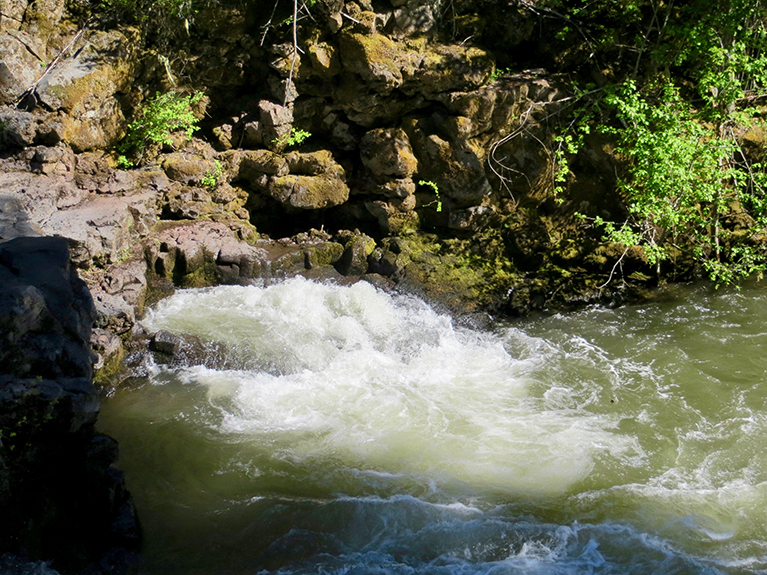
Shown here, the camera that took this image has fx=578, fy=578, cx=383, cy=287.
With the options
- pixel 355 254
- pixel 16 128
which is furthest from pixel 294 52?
pixel 16 128

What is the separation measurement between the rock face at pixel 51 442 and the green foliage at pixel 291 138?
5439 millimetres

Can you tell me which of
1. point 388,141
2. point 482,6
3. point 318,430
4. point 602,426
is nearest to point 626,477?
point 602,426

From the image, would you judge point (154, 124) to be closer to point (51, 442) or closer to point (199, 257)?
point (199, 257)

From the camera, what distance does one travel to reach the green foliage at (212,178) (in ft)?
29.3

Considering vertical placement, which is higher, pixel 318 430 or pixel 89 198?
pixel 89 198

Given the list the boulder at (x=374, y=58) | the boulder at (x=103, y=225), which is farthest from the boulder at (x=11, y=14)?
the boulder at (x=374, y=58)

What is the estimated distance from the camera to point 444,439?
17.7 feet

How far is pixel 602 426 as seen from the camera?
557 centimetres

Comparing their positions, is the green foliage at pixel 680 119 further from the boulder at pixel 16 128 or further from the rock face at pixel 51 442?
the boulder at pixel 16 128

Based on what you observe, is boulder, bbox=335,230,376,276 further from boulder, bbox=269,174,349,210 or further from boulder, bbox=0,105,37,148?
boulder, bbox=0,105,37,148

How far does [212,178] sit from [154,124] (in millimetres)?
1155

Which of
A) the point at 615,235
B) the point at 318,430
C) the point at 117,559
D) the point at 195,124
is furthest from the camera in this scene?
the point at 195,124

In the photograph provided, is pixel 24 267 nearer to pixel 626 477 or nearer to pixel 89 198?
pixel 89 198

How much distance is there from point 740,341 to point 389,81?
18.9 feet
